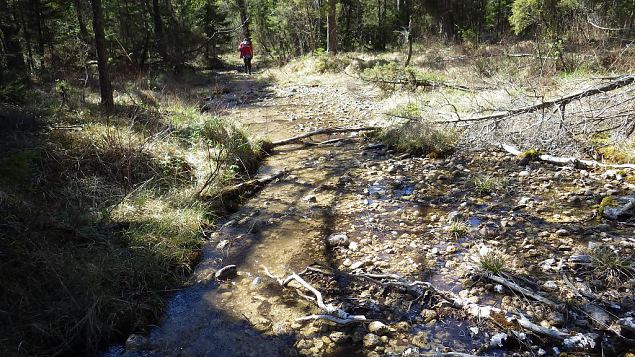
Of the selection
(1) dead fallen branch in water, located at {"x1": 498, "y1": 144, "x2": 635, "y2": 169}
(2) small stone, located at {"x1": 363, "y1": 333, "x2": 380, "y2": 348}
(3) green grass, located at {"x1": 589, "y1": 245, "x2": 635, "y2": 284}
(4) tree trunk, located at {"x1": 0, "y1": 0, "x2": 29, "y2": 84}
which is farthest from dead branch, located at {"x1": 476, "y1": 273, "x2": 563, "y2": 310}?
(4) tree trunk, located at {"x1": 0, "y1": 0, "x2": 29, "y2": 84}

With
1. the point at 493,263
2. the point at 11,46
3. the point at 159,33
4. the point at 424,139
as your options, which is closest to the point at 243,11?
the point at 159,33

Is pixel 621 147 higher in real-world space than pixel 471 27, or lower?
lower

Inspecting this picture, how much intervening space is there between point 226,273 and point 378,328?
67.2 inches

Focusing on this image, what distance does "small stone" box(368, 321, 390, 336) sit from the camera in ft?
11.1

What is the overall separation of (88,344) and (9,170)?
7.14 feet

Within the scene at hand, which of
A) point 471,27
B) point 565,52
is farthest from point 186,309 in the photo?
point 471,27

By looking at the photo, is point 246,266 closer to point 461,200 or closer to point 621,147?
point 461,200

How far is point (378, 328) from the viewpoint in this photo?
11.2ft

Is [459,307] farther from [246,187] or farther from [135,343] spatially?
[246,187]

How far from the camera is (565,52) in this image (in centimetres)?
1094

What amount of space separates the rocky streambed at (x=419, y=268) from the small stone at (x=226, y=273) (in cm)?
1

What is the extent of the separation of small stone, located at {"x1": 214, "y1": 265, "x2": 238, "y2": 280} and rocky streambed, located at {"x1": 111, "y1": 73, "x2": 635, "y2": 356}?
0.01 m

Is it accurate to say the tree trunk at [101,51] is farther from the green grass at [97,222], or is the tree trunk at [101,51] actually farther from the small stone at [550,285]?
the small stone at [550,285]

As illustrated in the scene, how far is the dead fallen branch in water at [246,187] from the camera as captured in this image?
6.07 meters
